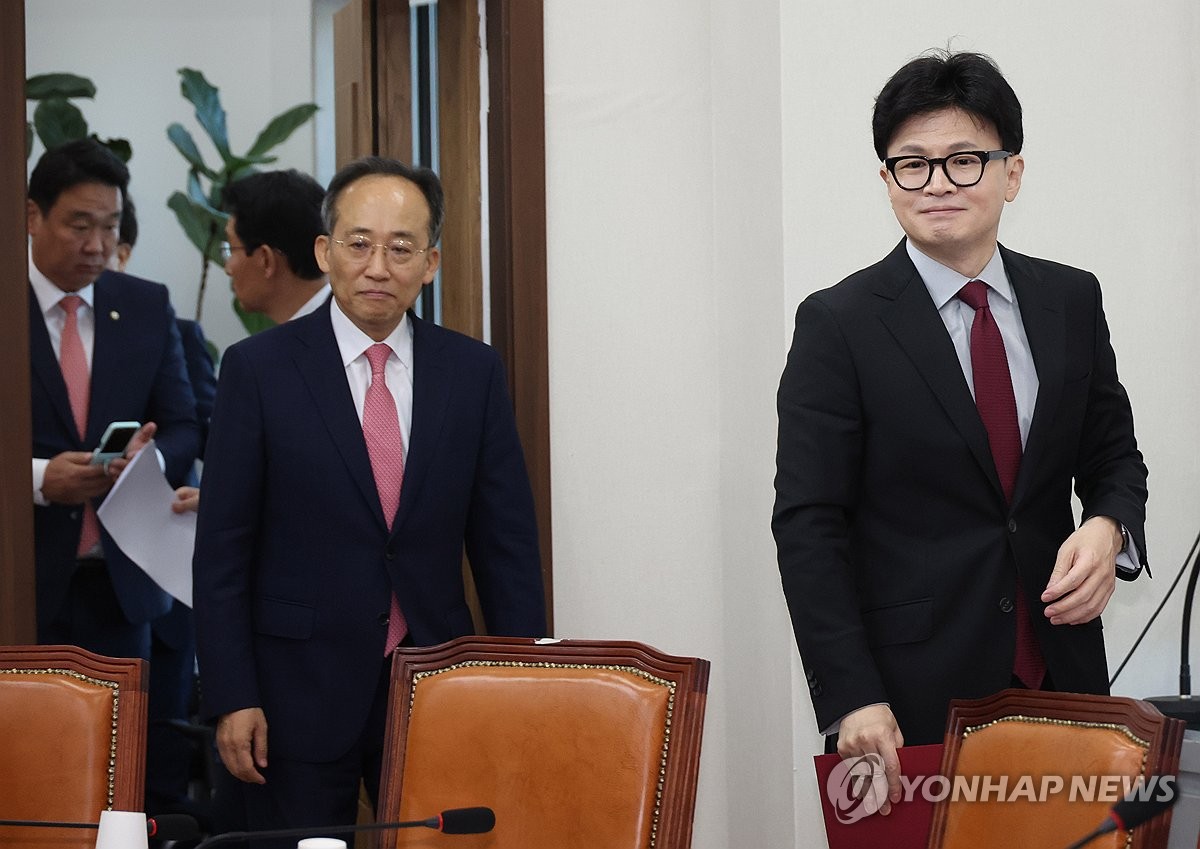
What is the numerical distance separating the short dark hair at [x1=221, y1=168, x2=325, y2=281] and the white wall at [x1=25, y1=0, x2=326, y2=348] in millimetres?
2253

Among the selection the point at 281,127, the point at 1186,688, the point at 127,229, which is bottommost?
the point at 1186,688

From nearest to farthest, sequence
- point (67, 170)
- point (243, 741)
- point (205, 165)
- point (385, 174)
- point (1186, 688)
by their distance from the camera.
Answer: point (243, 741)
point (385, 174)
point (1186, 688)
point (67, 170)
point (205, 165)

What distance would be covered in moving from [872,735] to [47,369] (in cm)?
240

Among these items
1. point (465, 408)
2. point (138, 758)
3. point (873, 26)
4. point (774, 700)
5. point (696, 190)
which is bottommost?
point (774, 700)

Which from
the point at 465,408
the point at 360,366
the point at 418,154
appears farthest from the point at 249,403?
the point at 418,154

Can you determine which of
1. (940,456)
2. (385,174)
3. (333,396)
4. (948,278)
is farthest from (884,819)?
(385,174)

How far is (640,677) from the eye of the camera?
6.00 ft

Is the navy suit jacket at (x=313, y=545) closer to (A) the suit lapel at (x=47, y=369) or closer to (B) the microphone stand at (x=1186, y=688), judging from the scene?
(A) the suit lapel at (x=47, y=369)

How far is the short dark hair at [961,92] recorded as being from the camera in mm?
1987

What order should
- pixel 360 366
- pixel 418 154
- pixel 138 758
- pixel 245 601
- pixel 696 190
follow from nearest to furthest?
1. pixel 138 758
2. pixel 245 601
3. pixel 360 366
4. pixel 696 190
5. pixel 418 154

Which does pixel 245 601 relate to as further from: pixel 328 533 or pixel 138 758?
pixel 138 758

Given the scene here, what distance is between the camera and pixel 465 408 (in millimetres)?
2572

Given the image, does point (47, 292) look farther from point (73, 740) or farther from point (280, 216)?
point (73, 740)

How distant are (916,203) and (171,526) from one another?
230 cm
